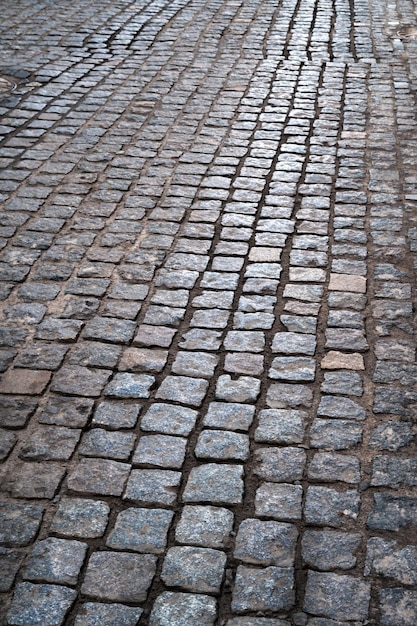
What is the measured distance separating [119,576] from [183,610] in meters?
0.29

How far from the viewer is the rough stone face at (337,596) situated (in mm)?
2867

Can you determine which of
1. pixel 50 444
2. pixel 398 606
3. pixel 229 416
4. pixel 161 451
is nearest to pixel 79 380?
pixel 50 444

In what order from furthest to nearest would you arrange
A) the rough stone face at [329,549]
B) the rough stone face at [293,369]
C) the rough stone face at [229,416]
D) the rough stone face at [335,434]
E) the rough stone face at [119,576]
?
the rough stone face at [293,369] < the rough stone face at [229,416] < the rough stone face at [335,434] < the rough stone face at [329,549] < the rough stone face at [119,576]

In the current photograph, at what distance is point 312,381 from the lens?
13.4 ft

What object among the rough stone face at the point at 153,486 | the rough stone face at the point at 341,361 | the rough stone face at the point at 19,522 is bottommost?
the rough stone face at the point at 341,361

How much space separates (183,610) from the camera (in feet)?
9.43

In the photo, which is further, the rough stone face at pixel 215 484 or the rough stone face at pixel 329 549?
the rough stone face at pixel 215 484

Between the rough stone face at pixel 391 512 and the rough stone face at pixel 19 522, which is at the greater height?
the rough stone face at pixel 19 522

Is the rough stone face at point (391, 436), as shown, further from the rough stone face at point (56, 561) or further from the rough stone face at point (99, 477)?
the rough stone face at point (56, 561)

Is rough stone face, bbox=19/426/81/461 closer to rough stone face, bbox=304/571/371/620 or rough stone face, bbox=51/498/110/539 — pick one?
rough stone face, bbox=51/498/110/539

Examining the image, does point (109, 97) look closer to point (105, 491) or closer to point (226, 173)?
point (226, 173)

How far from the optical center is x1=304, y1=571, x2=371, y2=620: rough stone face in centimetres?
287

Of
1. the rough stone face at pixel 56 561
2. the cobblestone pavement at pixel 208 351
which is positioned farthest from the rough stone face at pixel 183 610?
the rough stone face at pixel 56 561

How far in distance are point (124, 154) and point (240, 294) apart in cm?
250
